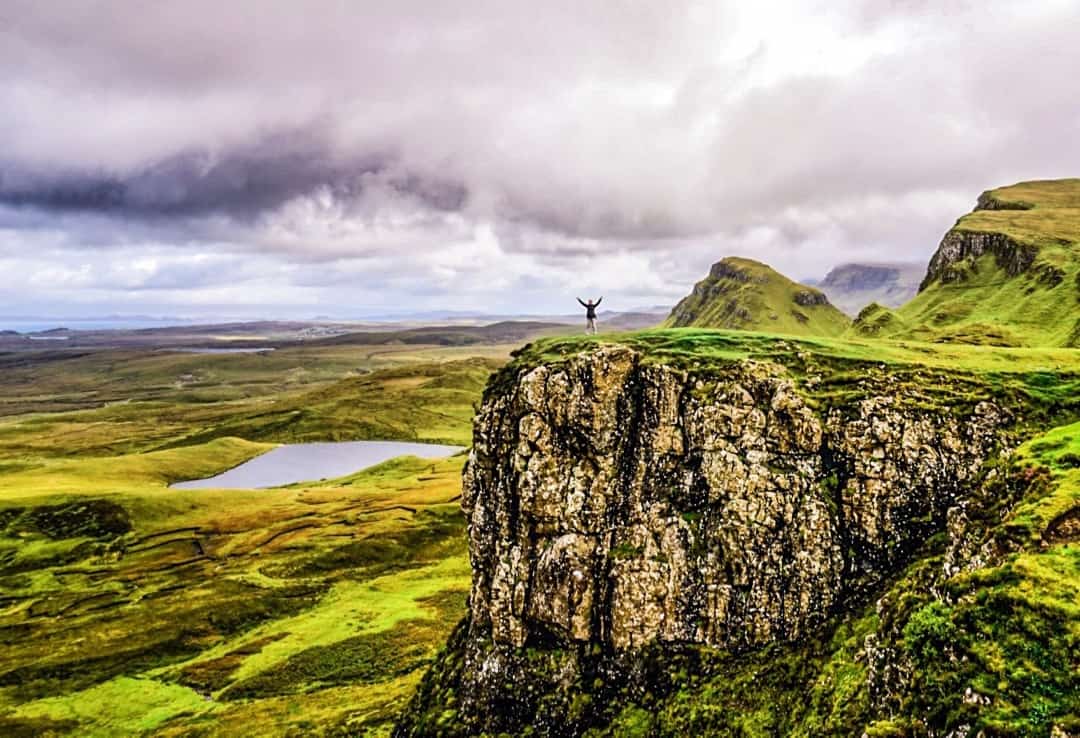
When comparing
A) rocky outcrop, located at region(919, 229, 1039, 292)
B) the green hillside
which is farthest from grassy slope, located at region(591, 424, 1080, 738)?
rocky outcrop, located at region(919, 229, 1039, 292)

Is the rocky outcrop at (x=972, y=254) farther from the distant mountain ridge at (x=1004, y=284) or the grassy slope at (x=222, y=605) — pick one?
the grassy slope at (x=222, y=605)

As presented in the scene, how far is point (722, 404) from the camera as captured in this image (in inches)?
1574

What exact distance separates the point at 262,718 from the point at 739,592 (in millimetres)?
58292

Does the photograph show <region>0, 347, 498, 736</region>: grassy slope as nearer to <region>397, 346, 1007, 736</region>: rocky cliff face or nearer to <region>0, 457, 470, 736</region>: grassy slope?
<region>0, 457, 470, 736</region>: grassy slope

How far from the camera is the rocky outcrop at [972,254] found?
14350cm

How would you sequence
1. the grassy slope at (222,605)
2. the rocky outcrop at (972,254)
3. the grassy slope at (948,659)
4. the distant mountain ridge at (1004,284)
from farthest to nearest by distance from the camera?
1. the rocky outcrop at (972,254)
2. the distant mountain ridge at (1004,284)
3. the grassy slope at (222,605)
4. the grassy slope at (948,659)

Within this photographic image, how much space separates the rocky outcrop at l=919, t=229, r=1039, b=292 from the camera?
471ft

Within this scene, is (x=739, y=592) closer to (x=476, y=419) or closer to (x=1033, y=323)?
(x=476, y=419)

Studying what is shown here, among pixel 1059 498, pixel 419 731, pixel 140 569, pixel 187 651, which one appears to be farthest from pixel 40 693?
pixel 1059 498

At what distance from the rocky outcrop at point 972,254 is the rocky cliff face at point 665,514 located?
5612 inches

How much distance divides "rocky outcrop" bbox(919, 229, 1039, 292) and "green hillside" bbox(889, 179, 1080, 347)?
0.22 meters

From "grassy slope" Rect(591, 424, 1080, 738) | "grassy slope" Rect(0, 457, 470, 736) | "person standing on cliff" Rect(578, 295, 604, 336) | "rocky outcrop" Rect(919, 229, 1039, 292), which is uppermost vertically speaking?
"rocky outcrop" Rect(919, 229, 1039, 292)

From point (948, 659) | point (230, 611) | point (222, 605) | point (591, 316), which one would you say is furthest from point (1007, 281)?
point (222, 605)

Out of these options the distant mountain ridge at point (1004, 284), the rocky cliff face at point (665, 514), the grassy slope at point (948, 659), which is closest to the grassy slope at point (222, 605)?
the rocky cliff face at point (665, 514)
